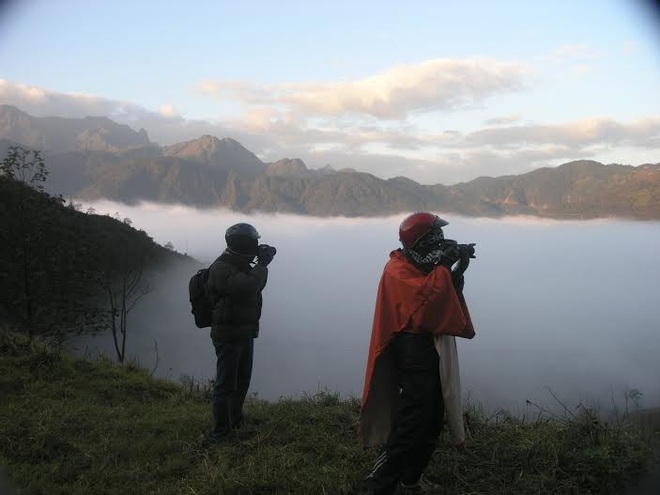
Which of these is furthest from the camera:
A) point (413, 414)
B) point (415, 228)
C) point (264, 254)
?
point (264, 254)

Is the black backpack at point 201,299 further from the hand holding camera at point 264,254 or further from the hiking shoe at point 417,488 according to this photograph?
the hiking shoe at point 417,488

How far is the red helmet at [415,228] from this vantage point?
3.99 m

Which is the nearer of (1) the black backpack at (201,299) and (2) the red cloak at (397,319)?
(2) the red cloak at (397,319)

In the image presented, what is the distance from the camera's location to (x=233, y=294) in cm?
512

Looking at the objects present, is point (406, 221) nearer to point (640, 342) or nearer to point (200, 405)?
point (200, 405)

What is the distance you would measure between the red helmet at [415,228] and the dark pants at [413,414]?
68cm

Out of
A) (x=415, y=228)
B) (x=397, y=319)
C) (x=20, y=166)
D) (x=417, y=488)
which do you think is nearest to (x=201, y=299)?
(x=397, y=319)

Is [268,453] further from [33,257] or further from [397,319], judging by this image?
[33,257]

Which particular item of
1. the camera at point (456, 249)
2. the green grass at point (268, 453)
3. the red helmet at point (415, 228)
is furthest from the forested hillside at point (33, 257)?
the camera at point (456, 249)

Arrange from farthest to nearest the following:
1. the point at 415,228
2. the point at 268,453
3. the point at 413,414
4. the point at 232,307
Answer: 1. the point at 232,307
2. the point at 268,453
3. the point at 415,228
4. the point at 413,414

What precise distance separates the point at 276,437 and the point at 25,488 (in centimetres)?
209

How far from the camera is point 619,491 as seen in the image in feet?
13.5

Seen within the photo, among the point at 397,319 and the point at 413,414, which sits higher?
the point at 397,319

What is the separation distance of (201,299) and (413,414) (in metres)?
2.53
